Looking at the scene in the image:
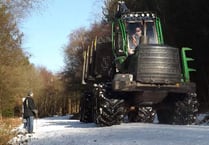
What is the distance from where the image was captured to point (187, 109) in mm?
17328

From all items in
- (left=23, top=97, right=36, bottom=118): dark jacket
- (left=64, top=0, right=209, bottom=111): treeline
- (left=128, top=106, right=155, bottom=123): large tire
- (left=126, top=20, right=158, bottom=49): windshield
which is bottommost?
(left=128, top=106, right=155, bottom=123): large tire

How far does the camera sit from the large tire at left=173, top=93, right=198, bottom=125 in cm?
1733

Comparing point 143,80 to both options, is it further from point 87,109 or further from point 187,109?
point 87,109

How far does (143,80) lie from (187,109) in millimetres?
2227

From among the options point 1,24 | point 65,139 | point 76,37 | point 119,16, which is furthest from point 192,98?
point 76,37

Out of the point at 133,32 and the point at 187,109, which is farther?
the point at 133,32

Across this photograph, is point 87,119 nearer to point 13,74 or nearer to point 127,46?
point 127,46

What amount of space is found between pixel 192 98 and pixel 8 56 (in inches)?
765

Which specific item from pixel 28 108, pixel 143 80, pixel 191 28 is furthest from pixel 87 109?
pixel 191 28

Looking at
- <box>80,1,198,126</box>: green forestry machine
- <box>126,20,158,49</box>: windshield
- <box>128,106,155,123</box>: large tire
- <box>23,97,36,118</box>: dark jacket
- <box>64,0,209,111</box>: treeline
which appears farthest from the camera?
<box>64,0,209,111</box>: treeline

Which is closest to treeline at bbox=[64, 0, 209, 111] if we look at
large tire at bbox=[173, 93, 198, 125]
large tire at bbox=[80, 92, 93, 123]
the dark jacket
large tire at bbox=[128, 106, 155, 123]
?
large tire at bbox=[80, 92, 93, 123]

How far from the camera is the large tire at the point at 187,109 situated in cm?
1733

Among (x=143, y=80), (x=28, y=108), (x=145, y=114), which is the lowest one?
(x=145, y=114)

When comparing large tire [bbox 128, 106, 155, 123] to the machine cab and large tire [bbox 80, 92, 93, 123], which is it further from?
large tire [bbox 80, 92, 93, 123]
